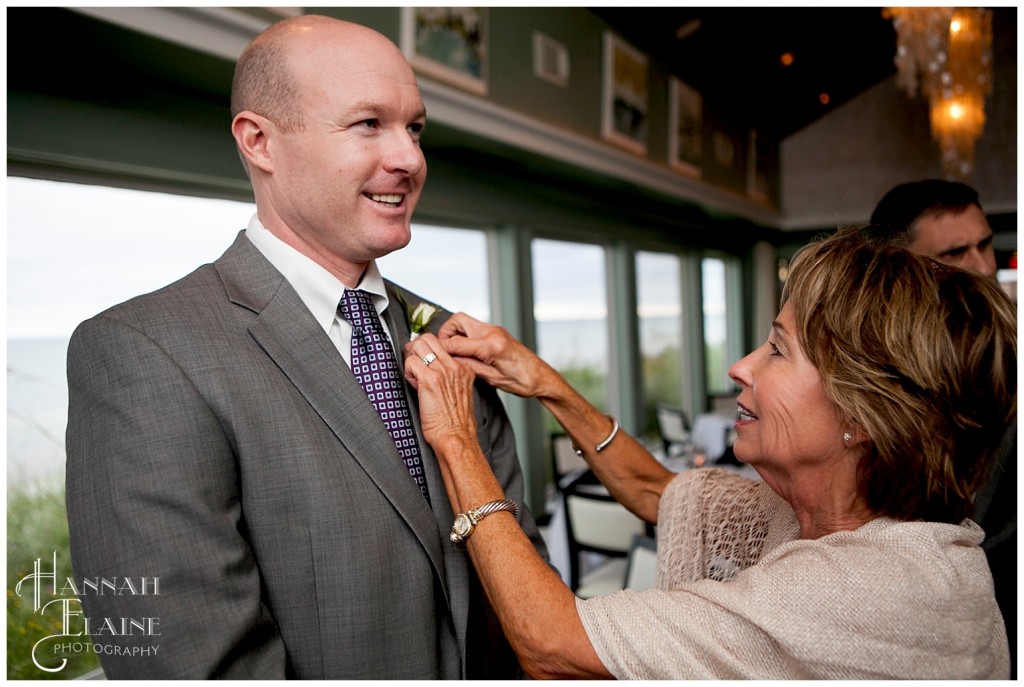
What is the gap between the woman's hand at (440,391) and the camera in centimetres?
124

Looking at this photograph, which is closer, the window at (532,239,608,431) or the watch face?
the watch face

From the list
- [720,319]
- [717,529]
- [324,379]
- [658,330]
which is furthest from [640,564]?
[720,319]

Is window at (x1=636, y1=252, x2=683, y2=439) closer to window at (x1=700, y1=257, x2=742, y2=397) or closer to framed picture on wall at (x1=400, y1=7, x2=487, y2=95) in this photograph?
window at (x1=700, y1=257, x2=742, y2=397)

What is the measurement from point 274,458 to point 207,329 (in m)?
0.22

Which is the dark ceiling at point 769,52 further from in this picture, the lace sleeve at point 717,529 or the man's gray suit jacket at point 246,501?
the man's gray suit jacket at point 246,501

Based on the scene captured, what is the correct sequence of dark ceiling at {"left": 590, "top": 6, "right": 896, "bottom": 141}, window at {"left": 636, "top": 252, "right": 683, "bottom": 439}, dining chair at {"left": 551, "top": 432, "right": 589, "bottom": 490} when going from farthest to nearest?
window at {"left": 636, "top": 252, "right": 683, "bottom": 439} < dark ceiling at {"left": 590, "top": 6, "right": 896, "bottom": 141} < dining chair at {"left": 551, "top": 432, "right": 589, "bottom": 490}

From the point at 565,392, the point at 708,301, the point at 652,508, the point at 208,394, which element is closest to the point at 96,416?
the point at 208,394

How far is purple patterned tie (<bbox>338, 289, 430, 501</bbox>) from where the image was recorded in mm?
1231

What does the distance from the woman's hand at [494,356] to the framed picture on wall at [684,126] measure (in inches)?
225

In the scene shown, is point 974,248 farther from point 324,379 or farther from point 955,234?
point 324,379

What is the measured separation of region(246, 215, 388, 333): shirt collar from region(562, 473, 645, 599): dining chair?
2417 mm

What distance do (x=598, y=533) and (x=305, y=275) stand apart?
2.69m

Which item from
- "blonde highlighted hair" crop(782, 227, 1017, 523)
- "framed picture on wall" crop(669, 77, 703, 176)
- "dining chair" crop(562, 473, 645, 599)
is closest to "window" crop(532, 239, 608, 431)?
"framed picture on wall" crop(669, 77, 703, 176)

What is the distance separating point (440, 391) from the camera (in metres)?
1.26
